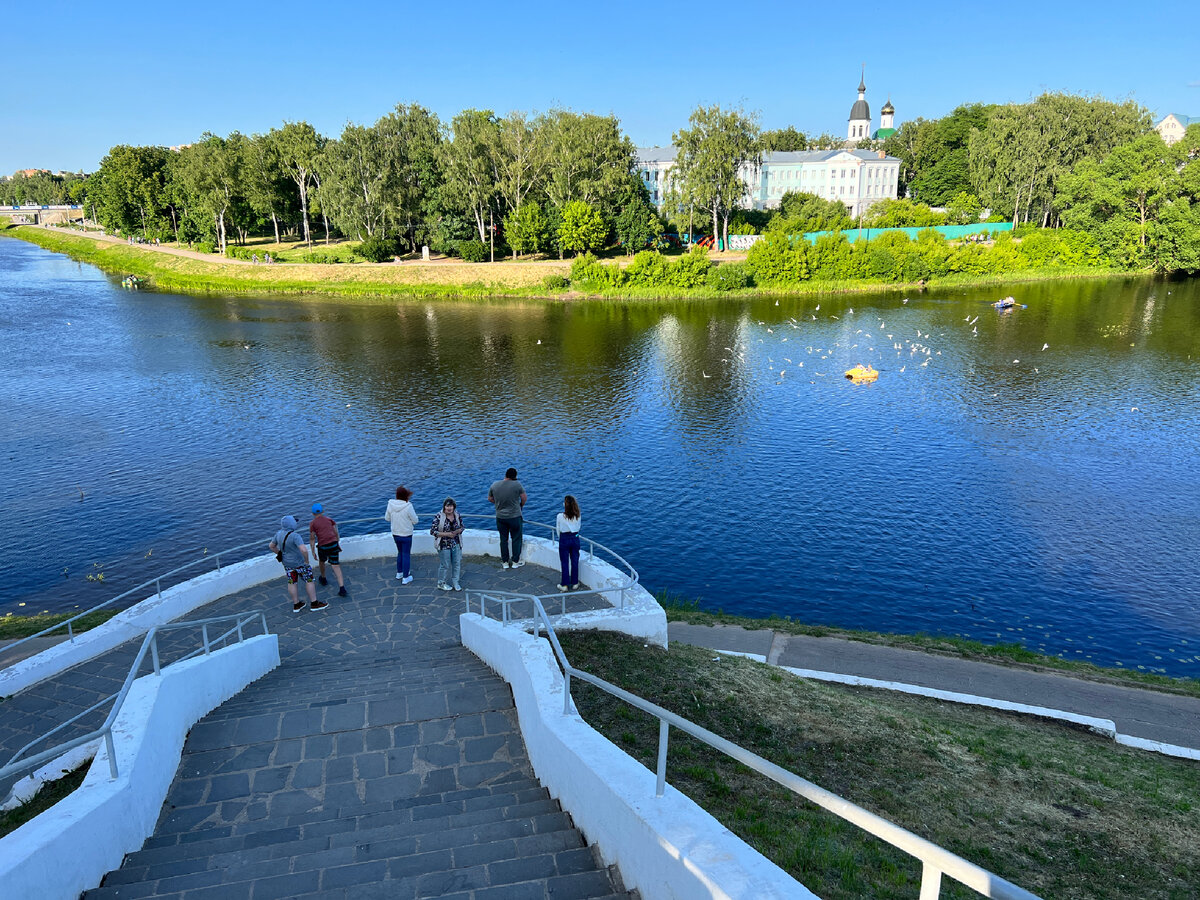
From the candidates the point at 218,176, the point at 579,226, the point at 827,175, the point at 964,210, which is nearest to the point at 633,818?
the point at 579,226

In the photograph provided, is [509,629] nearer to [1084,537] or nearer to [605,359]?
[1084,537]

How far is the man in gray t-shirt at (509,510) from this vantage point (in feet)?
42.8

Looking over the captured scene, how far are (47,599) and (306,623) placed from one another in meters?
12.0

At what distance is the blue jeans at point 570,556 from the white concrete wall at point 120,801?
5117 mm

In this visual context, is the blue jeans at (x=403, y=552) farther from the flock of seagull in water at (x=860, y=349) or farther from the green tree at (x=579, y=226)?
the green tree at (x=579, y=226)

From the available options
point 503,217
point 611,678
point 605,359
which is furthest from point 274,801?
point 503,217

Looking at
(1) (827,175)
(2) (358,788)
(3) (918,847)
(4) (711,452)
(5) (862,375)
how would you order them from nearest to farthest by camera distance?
(3) (918,847), (2) (358,788), (4) (711,452), (5) (862,375), (1) (827,175)

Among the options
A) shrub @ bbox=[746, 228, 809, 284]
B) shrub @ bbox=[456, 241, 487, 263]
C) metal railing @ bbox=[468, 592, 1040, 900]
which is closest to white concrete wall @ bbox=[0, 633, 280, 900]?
metal railing @ bbox=[468, 592, 1040, 900]

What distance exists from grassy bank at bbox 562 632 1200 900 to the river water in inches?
351

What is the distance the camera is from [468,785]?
7.04 metres

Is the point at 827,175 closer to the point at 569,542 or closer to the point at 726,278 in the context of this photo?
the point at 726,278

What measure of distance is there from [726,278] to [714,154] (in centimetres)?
1452

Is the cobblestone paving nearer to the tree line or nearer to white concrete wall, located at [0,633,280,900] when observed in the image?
white concrete wall, located at [0,633,280,900]

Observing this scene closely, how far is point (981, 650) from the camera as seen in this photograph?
15281 mm
